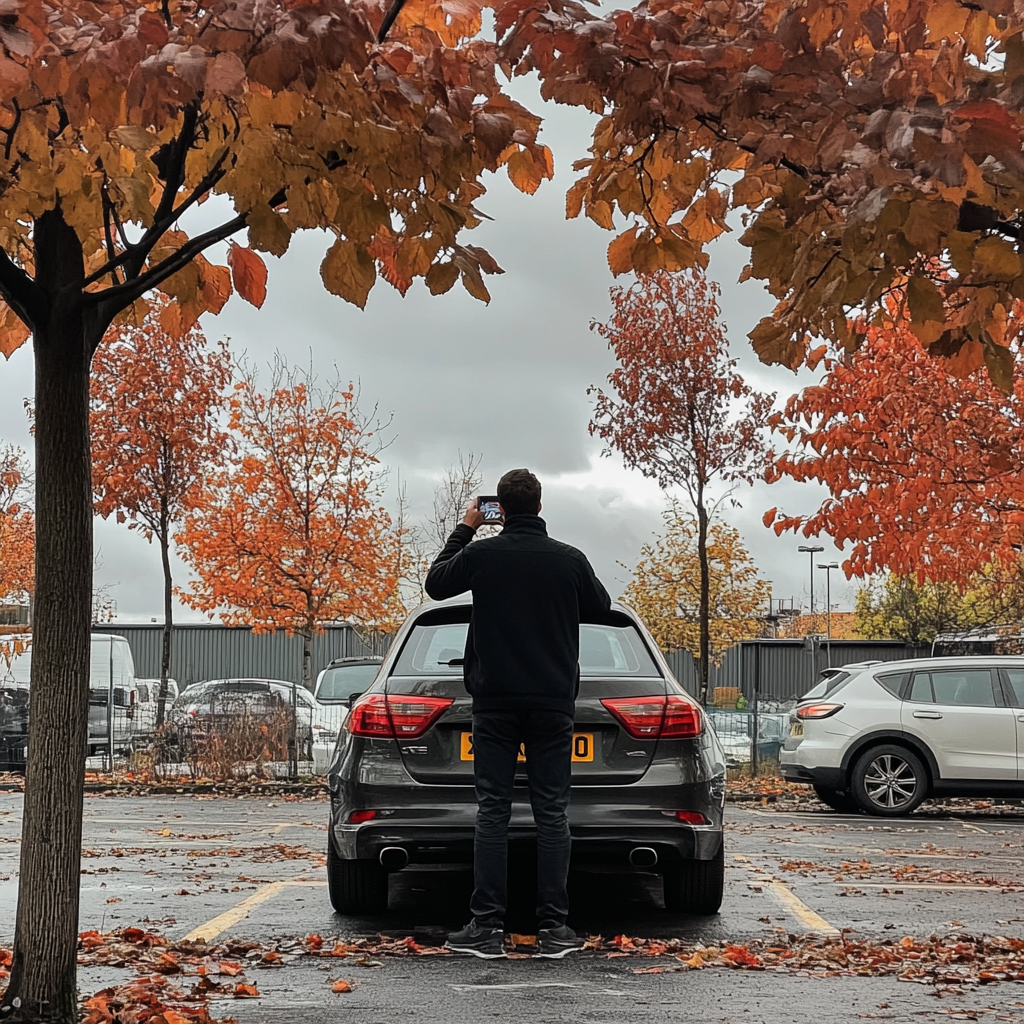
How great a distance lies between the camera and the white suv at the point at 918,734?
14.1m

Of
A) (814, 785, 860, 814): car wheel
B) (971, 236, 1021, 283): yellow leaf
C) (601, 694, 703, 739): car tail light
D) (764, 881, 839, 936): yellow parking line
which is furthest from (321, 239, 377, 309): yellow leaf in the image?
(814, 785, 860, 814): car wheel

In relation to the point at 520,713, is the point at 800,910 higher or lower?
lower

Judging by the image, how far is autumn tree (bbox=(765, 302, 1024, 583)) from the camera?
15352 mm

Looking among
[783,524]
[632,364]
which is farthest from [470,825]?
[632,364]

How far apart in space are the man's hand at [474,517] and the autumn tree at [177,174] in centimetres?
196

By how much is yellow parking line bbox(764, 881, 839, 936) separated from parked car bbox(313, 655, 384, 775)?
344 inches

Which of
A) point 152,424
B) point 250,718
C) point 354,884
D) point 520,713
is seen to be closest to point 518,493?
point 520,713

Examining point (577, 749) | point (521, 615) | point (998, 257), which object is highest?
point (998, 257)

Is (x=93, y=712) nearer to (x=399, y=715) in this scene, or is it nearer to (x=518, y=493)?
(x=399, y=715)

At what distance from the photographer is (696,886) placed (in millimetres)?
7039

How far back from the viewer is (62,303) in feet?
15.5

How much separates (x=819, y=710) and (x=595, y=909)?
753 cm

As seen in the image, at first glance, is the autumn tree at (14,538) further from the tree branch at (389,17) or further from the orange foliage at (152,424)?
the tree branch at (389,17)

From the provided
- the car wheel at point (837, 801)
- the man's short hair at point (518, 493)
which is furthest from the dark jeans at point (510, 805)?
the car wheel at point (837, 801)
